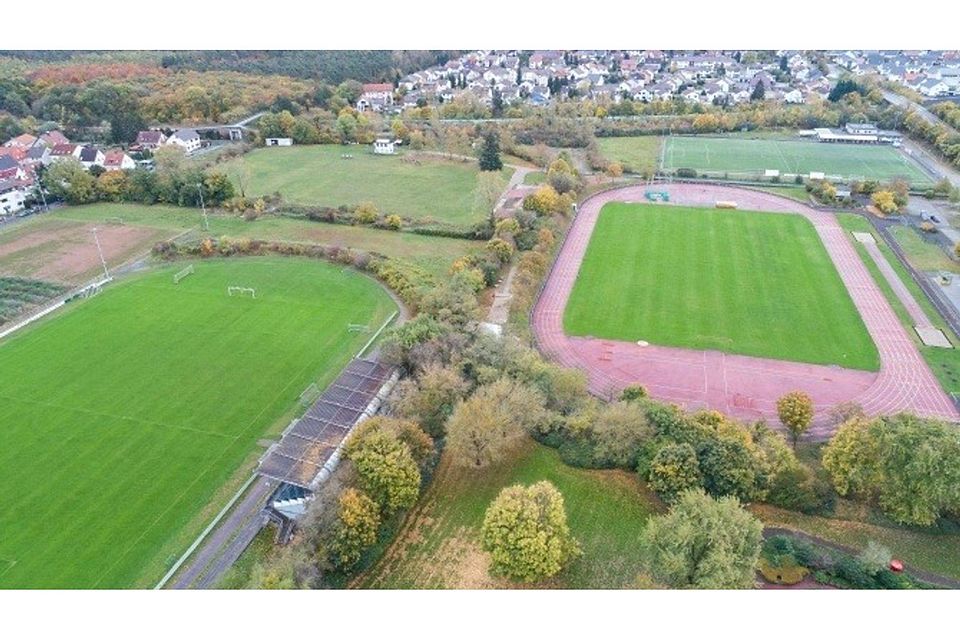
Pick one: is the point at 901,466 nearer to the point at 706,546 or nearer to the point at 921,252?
the point at 706,546

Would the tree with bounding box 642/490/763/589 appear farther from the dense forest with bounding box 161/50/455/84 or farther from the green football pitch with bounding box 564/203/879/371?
the dense forest with bounding box 161/50/455/84

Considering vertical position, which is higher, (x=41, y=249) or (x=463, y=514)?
(x=41, y=249)

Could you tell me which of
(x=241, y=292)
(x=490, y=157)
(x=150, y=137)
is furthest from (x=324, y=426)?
(x=150, y=137)

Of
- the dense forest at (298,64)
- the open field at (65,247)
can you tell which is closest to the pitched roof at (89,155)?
the open field at (65,247)

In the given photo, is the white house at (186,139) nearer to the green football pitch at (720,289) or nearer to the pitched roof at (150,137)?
the pitched roof at (150,137)

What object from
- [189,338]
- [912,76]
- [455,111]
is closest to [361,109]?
[455,111]

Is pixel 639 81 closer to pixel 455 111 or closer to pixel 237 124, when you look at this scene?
pixel 455 111

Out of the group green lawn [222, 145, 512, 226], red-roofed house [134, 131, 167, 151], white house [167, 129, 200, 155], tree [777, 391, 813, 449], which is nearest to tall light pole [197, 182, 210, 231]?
green lawn [222, 145, 512, 226]
